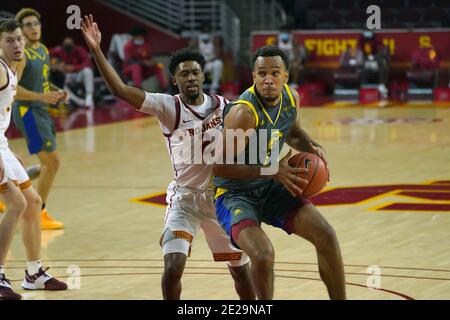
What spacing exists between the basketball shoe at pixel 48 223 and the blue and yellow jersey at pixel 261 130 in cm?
353

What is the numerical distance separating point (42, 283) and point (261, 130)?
6.86 feet

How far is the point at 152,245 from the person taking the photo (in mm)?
8656

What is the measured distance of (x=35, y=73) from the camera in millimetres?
9430

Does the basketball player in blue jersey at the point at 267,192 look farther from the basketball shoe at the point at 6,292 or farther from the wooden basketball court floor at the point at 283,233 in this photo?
the basketball shoe at the point at 6,292

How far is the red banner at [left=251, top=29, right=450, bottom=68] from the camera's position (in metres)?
22.4

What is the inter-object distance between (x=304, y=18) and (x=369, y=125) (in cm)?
841

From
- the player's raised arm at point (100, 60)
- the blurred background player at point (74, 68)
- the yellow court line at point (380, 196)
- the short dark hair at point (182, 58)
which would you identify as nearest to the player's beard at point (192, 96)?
the short dark hair at point (182, 58)

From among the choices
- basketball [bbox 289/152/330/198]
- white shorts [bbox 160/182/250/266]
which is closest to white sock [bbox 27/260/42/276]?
white shorts [bbox 160/182/250/266]

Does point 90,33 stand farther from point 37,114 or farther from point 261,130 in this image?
point 37,114

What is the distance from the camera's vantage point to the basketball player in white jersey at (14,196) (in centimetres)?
707

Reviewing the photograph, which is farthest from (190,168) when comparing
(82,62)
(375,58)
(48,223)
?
(375,58)

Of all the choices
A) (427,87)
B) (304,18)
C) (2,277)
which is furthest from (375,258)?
(304,18)

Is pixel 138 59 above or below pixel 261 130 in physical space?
below

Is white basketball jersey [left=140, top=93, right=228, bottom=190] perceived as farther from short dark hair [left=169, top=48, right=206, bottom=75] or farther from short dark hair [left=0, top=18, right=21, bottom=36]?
short dark hair [left=0, top=18, right=21, bottom=36]
